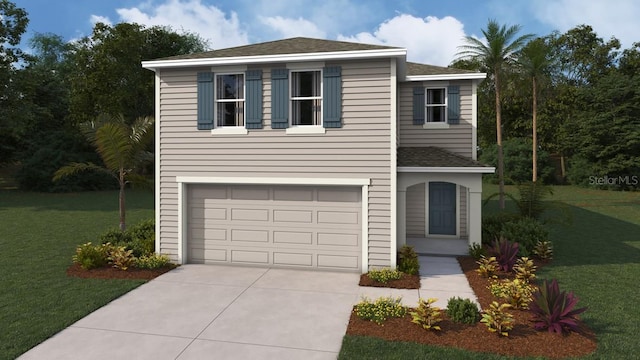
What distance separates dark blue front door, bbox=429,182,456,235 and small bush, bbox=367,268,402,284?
5.51 m

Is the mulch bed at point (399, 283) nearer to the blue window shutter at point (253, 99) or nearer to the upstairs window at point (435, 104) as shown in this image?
the blue window shutter at point (253, 99)

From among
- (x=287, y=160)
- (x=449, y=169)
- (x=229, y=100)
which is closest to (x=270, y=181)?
(x=287, y=160)

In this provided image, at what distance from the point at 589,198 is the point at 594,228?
13896mm

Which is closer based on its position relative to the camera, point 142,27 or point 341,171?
point 341,171

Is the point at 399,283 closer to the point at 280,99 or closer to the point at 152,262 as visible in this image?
the point at 280,99

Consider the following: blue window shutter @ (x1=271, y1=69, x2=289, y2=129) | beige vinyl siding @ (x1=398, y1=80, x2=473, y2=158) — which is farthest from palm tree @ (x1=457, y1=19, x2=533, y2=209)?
blue window shutter @ (x1=271, y1=69, x2=289, y2=129)

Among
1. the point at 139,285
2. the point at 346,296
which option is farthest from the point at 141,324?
the point at 346,296

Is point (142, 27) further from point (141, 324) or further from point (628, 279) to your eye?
point (628, 279)

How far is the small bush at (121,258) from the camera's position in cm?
1022

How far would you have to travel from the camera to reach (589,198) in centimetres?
2841

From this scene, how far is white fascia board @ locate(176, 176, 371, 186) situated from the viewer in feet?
33.5

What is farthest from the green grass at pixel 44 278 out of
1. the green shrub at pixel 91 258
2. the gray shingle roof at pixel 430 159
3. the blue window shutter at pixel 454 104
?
the blue window shutter at pixel 454 104

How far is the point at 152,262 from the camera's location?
1052 cm

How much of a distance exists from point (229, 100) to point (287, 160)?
2.34m
